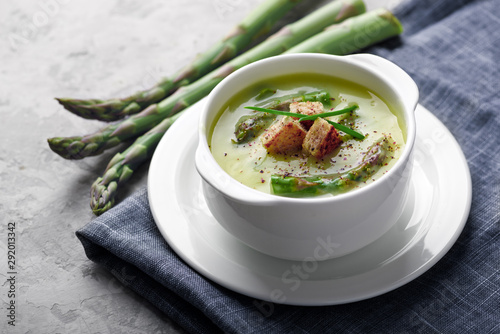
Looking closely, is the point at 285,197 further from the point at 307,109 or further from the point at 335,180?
the point at 307,109

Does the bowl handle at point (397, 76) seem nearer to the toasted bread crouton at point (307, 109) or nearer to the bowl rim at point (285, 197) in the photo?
the bowl rim at point (285, 197)

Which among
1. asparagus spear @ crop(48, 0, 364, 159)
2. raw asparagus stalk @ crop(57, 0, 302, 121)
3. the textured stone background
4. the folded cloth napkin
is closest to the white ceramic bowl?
the folded cloth napkin

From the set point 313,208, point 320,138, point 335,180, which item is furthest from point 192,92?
point 313,208

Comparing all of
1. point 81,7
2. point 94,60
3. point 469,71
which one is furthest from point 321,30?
point 81,7

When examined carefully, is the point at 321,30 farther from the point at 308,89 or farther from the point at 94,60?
the point at 94,60

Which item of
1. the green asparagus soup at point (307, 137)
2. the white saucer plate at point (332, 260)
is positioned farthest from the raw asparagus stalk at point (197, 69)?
the green asparagus soup at point (307, 137)

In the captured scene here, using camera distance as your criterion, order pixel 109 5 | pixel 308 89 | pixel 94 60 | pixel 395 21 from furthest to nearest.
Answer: pixel 109 5, pixel 94 60, pixel 395 21, pixel 308 89
